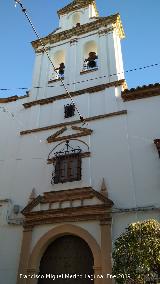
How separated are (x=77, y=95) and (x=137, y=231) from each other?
26.8 feet

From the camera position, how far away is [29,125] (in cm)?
1407

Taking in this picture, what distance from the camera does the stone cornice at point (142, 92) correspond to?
12500mm

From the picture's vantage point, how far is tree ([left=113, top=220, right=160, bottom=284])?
22.0 feet

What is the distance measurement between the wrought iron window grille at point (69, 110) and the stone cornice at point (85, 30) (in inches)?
225

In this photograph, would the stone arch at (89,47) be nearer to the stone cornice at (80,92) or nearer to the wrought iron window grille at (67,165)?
the stone cornice at (80,92)

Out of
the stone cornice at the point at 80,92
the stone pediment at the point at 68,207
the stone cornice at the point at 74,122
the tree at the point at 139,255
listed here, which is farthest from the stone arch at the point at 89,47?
the tree at the point at 139,255

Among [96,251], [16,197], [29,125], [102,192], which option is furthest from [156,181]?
[29,125]

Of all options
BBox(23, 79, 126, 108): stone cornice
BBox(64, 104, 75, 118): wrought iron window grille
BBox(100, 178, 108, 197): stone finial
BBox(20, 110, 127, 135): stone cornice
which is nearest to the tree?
BBox(100, 178, 108, 197): stone finial

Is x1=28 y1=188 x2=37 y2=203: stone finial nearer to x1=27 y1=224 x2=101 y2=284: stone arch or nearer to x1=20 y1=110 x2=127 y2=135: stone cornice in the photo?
x1=27 y1=224 x2=101 y2=284: stone arch

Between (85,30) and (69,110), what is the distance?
6.04 metres

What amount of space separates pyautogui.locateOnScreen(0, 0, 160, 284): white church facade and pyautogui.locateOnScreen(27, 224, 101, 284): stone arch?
0.10ft

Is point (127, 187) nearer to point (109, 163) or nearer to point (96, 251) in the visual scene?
point (109, 163)

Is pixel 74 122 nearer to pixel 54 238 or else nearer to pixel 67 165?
pixel 67 165

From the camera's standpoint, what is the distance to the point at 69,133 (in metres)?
12.9
